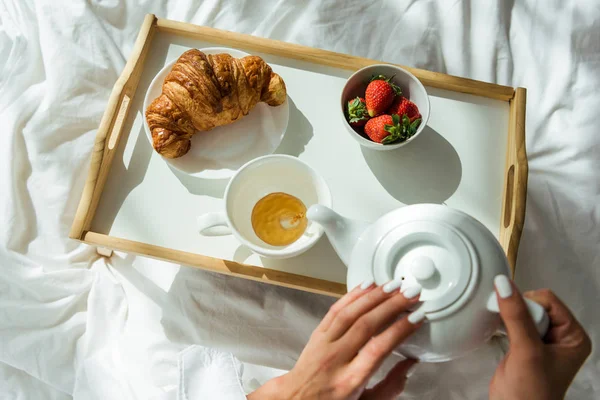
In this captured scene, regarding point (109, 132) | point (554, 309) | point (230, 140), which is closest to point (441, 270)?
point (554, 309)

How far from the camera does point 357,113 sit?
87cm

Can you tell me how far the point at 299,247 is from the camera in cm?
78

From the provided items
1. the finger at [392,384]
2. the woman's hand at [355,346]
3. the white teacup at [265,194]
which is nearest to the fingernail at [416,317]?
the woman's hand at [355,346]

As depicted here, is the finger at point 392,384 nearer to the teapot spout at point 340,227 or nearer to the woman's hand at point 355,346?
the woman's hand at point 355,346

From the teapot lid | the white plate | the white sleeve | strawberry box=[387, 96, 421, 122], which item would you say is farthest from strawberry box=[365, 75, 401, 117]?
the white sleeve

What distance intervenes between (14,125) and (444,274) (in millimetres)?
968

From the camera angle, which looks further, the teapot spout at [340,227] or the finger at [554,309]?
the teapot spout at [340,227]

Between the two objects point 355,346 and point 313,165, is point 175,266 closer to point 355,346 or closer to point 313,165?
point 313,165

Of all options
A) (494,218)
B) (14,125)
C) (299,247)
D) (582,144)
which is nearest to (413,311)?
(299,247)

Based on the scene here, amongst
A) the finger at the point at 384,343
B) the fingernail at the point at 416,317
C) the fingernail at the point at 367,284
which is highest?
the fingernail at the point at 367,284

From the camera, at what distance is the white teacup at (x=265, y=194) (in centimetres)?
77

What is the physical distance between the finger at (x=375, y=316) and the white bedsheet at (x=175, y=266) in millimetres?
453

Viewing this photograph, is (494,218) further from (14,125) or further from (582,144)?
(14,125)

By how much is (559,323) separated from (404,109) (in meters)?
0.42
